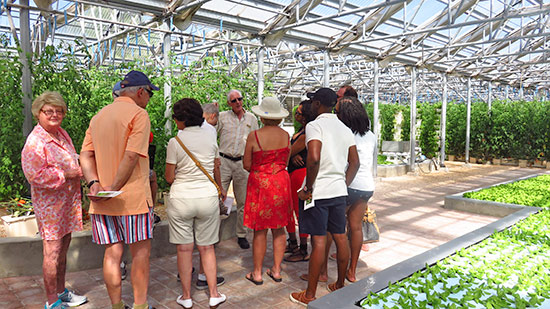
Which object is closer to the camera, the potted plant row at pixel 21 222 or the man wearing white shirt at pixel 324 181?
the man wearing white shirt at pixel 324 181

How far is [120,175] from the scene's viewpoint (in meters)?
2.54

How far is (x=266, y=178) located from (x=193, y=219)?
75cm

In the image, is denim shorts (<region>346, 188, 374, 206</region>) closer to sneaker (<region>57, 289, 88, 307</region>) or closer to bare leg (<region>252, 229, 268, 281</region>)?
bare leg (<region>252, 229, 268, 281</region>)

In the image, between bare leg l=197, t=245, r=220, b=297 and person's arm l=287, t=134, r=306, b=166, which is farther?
person's arm l=287, t=134, r=306, b=166

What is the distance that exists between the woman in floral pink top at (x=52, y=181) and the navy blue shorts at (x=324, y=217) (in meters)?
1.69

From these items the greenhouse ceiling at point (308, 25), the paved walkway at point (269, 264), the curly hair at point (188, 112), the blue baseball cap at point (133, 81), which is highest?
the greenhouse ceiling at point (308, 25)

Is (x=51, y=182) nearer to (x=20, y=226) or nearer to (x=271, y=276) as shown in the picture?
(x=20, y=226)

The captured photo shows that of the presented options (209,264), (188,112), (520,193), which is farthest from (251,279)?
(520,193)

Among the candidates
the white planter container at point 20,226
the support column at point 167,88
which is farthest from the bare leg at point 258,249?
the support column at point 167,88

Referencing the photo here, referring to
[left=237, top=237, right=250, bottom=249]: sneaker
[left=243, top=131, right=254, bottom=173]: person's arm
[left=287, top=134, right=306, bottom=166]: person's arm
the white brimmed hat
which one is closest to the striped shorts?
[left=243, top=131, right=254, bottom=173]: person's arm

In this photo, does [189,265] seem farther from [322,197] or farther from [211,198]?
[322,197]

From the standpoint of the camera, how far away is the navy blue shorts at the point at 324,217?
3.12 meters

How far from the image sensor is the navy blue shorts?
3.12 metres

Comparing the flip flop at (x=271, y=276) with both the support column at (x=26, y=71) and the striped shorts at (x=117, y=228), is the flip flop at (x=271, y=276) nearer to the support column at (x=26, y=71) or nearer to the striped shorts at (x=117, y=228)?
the striped shorts at (x=117, y=228)
